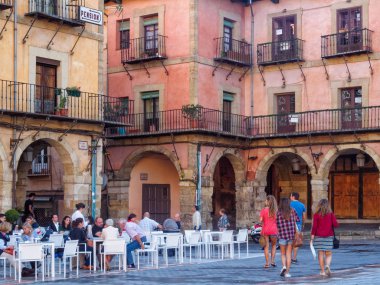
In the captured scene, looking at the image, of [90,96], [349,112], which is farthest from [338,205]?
[90,96]

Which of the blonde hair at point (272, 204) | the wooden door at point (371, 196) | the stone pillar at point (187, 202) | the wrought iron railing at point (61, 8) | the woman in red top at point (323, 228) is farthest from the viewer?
the wooden door at point (371, 196)

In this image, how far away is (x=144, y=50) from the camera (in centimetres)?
3528

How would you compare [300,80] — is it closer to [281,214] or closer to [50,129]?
[50,129]

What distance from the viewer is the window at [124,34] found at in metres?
36.3

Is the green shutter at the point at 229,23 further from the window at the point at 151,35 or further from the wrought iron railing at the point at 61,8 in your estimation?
the wrought iron railing at the point at 61,8

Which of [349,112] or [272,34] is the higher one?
[272,34]

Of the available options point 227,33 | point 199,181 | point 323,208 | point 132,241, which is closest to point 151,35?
point 227,33

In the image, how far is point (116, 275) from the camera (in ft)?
60.0

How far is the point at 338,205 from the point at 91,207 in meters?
13.1

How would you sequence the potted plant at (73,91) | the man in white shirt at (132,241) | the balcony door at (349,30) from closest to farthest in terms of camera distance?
the man in white shirt at (132,241)
the potted plant at (73,91)
the balcony door at (349,30)

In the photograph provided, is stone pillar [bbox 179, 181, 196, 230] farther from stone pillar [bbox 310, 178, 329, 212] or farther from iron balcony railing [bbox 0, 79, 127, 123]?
iron balcony railing [bbox 0, 79, 127, 123]

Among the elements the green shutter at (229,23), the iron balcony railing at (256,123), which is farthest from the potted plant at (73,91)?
the green shutter at (229,23)

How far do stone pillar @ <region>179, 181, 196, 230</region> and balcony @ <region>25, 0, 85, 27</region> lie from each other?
8.33 m

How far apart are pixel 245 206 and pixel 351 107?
5.98m
